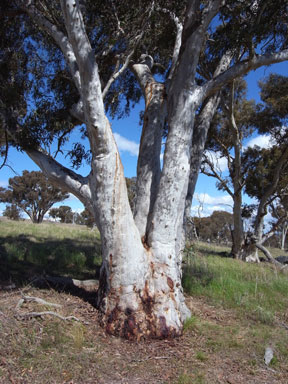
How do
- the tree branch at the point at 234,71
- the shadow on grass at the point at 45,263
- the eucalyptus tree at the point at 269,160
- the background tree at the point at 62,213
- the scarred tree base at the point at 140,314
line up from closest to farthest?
1. the scarred tree base at the point at 140,314
2. the tree branch at the point at 234,71
3. the shadow on grass at the point at 45,263
4. the eucalyptus tree at the point at 269,160
5. the background tree at the point at 62,213

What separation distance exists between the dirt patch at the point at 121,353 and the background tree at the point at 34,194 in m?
28.7

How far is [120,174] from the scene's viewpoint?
368cm

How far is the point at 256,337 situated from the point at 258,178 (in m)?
10.3

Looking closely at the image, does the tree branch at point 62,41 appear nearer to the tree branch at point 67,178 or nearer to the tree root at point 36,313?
the tree branch at point 67,178

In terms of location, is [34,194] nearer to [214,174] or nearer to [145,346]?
[214,174]

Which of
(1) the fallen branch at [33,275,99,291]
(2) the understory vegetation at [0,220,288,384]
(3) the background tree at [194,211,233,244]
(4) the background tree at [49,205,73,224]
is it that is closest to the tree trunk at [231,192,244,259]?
(2) the understory vegetation at [0,220,288,384]

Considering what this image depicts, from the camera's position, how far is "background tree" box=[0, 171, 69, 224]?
3103 cm

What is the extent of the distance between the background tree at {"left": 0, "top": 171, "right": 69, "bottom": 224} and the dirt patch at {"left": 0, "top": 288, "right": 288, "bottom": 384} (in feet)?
94.1

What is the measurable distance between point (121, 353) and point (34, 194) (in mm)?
29959

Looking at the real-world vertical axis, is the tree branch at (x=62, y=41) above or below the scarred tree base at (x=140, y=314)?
above

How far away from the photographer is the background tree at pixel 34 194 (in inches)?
1222

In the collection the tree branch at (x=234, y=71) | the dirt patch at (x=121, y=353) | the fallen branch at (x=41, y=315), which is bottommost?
the dirt patch at (x=121, y=353)

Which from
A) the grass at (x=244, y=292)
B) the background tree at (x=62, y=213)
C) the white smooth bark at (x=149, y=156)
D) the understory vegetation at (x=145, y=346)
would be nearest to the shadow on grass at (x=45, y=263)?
the understory vegetation at (x=145, y=346)

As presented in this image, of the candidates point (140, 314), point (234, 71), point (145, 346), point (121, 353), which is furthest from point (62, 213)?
point (121, 353)
